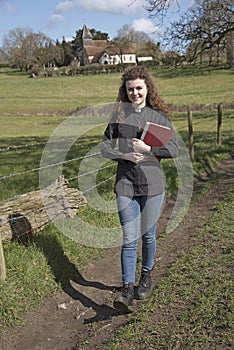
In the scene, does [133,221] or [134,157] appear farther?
[133,221]

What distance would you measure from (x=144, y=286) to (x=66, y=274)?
1.15 m

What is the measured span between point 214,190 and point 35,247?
4.20 meters

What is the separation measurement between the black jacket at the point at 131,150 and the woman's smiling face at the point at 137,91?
8cm

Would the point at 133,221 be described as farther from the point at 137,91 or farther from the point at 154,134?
the point at 137,91

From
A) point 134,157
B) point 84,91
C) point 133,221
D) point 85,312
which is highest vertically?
point 134,157

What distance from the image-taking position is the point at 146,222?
161 inches

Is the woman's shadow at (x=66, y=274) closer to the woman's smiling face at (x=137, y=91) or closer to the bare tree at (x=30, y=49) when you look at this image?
the woman's smiling face at (x=137, y=91)

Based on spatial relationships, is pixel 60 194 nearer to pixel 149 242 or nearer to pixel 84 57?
pixel 149 242

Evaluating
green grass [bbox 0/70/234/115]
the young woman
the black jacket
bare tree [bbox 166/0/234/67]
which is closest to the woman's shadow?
the young woman

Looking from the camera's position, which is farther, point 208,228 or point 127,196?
point 208,228

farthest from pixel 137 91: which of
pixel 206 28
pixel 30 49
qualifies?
pixel 30 49

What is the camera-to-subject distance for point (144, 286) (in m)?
4.25

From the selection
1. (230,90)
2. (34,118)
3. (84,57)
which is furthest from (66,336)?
(84,57)

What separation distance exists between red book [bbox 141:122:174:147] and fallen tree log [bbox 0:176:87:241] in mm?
2117
